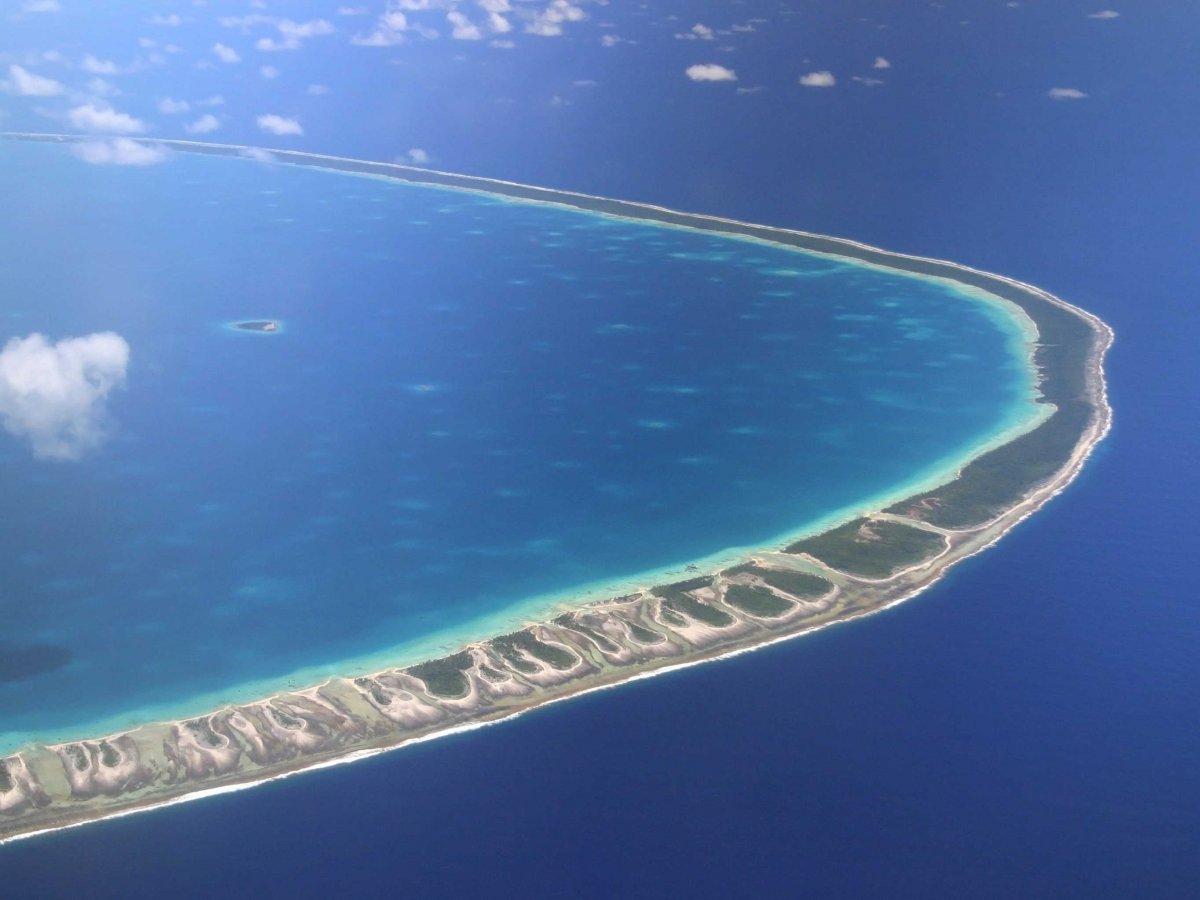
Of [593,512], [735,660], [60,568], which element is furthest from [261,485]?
[735,660]

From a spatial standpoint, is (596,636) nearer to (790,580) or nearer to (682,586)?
(682,586)

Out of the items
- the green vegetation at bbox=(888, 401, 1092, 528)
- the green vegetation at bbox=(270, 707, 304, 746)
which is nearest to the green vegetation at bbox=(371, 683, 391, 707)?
the green vegetation at bbox=(270, 707, 304, 746)

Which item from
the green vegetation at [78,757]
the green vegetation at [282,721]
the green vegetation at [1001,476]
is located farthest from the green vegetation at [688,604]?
the green vegetation at [78,757]

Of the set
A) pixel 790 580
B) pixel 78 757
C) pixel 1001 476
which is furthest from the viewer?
pixel 1001 476

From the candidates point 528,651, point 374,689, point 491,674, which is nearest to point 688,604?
point 528,651

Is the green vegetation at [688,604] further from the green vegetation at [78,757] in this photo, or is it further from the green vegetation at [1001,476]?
the green vegetation at [78,757]

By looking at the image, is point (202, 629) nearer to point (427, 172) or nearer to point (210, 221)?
point (210, 221)

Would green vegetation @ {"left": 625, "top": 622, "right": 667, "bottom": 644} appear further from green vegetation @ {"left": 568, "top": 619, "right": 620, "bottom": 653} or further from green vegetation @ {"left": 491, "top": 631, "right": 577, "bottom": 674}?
green vegetation @ {"left": 491, "top": 631, "right": 577, "bottom": 674}
